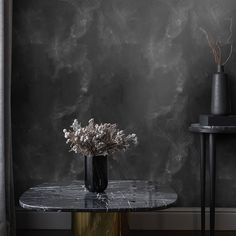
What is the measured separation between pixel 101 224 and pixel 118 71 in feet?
4.46

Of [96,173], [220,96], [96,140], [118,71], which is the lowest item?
[96,173]

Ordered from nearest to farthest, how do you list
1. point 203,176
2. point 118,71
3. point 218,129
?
1. point 218,129
2. point 203,176
3. point 118,71

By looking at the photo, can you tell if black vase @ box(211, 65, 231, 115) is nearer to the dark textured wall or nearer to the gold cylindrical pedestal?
the dark textured wall

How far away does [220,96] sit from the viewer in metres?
2.95

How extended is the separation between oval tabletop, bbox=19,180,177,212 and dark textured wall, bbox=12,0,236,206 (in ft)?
2.33

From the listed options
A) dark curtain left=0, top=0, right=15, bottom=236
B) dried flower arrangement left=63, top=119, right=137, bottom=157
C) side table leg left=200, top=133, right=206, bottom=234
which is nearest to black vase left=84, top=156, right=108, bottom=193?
dried flower arrangement left=63, top=119, right=137, bottom=157

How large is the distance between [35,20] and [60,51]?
0.26 meters

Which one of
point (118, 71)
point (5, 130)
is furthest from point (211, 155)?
point (5, 130)

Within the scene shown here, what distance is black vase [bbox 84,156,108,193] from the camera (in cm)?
227

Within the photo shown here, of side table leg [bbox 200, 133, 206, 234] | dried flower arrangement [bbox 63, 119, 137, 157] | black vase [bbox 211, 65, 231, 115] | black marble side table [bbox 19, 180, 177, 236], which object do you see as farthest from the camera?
side table leg [bbox 200, 133, 206, 234]

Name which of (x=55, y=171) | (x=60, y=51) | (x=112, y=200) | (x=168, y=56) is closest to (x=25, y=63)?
(x=60, y=51)

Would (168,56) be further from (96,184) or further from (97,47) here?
(96,184)

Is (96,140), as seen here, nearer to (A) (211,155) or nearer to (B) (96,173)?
(B) (96,173)

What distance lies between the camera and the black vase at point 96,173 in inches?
89.3
